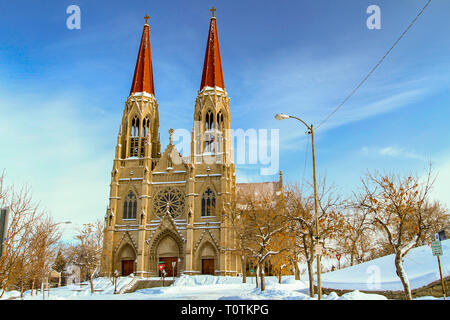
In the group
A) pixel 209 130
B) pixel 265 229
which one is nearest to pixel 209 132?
pixel 209 130

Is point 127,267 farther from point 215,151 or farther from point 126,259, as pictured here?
point 215,151

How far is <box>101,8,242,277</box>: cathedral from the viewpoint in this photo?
52.7 metres

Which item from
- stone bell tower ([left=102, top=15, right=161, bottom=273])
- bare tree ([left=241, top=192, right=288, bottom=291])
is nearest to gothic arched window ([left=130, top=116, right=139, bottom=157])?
stone bell tower ([left=102, top=15, right=161, bottom=273])

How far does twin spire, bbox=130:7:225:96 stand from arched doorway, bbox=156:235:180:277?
2241 cm

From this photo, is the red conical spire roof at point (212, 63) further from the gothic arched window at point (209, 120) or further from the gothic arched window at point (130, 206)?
the gothic arched window at point (130, 206)

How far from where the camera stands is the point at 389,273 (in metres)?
25.7

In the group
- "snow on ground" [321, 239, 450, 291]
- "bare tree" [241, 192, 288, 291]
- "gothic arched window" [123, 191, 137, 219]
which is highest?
"gothic arched window" [123, 191, 137, 219]

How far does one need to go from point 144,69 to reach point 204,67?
915cm

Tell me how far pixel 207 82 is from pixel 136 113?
37.2ft

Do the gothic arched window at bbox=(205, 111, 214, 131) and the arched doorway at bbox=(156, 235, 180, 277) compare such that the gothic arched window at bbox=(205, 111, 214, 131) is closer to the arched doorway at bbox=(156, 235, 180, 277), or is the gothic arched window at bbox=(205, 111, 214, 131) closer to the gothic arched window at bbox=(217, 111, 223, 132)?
the gothic arched window at bbox=(217, 111, 223, 132)
